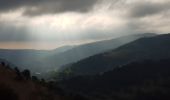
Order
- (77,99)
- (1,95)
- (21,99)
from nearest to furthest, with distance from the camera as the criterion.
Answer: (1,95), (21,99), (77,99)

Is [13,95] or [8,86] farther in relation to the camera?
Result: [8,86]

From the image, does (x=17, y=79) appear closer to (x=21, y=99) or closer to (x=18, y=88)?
(x=18, y=88)

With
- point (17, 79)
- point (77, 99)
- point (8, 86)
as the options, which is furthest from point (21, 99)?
point (77, 99)

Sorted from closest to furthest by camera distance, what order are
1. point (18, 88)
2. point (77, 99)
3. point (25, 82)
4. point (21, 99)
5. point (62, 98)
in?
point (21, 99) → point (18, 88) → point (25, 82) → point (62, 98) → point (77, 99)

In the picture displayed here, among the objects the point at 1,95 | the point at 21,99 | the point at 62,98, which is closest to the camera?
the point at 1,95

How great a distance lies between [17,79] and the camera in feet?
403

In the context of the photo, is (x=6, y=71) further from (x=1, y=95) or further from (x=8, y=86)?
(x=1, y=95)

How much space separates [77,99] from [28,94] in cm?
6217

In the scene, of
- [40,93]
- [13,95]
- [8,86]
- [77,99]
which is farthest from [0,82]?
[77,99]

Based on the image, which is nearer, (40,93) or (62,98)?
(40,93)

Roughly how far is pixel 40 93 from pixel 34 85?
5.47 m

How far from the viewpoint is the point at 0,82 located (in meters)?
112

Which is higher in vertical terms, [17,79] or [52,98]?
[17,79]

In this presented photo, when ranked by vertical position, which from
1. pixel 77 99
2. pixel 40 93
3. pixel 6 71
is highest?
pixel 6 71
